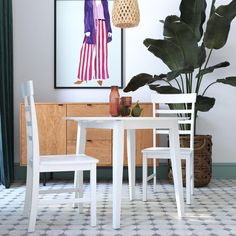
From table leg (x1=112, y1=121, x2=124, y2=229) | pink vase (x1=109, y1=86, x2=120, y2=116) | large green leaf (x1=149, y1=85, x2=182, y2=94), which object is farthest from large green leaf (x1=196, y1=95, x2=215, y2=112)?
table leg (x1=112, y1=121, x2=124, y2=229)

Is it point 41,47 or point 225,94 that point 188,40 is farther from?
point 41,47

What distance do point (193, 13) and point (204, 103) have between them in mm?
958

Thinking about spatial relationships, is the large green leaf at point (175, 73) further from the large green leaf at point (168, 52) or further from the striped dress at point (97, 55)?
the striped dress at point (97, 55)

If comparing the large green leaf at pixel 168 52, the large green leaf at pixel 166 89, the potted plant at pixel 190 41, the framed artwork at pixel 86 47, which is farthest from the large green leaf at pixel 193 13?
the framed artwork at pixel 86 47

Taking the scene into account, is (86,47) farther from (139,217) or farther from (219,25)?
(139,217)

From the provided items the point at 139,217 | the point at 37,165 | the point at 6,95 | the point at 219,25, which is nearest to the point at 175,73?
the point at 219,25

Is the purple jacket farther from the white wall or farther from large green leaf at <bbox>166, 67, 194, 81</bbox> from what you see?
large green leaf at <bbox>166, 67, 194, 81</bbox>

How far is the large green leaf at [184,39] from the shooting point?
168 inches

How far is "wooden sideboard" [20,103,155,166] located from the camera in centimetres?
460

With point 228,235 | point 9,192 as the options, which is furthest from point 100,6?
point 228,235

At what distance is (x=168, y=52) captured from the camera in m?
4.45

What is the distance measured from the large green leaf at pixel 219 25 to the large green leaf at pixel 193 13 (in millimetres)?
168

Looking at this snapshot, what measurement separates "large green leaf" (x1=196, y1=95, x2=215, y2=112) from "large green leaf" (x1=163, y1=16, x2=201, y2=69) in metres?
0.37

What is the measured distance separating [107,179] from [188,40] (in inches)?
73.9
